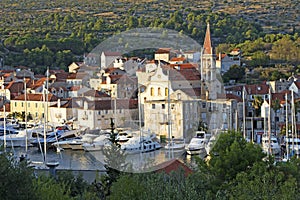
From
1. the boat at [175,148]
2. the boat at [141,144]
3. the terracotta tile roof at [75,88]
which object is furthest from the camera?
the terracotta tile roof at [75,88]

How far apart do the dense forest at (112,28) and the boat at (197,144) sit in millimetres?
13189

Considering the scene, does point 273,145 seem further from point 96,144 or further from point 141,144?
point 96,144

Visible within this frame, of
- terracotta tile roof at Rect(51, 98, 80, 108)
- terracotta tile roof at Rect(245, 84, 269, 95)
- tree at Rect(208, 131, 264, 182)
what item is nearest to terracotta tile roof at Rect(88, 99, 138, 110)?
terracotta tile roof at Rect(51, 98, 80, 108)

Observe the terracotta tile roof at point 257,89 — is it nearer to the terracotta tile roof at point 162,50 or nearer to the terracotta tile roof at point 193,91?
the terracotta tile roof at point 193,91

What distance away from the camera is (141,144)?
1784 centimetres

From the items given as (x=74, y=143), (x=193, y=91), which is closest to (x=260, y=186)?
(x=193, y=91)

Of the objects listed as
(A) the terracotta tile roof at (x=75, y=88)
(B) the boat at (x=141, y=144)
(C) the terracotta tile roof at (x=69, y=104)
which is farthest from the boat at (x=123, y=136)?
(A) the terracotta tile roof at (x=75, y=88)

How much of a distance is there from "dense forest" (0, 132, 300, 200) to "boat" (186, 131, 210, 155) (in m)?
6.67

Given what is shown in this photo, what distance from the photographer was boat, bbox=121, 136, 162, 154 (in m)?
17.6

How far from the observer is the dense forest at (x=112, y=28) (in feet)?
113

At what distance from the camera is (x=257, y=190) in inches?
305

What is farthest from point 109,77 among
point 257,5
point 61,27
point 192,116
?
point 257,5

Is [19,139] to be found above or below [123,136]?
below

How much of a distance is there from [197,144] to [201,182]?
340 inches
